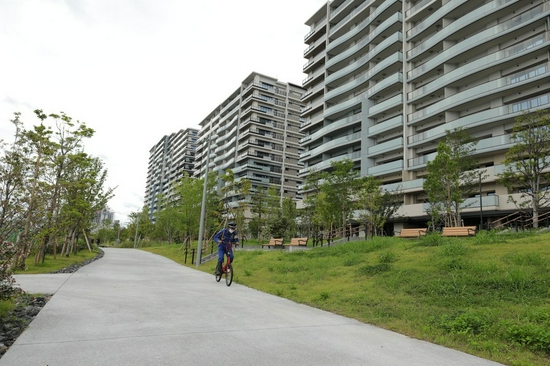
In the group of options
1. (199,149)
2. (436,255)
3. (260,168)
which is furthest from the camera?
(199,149)

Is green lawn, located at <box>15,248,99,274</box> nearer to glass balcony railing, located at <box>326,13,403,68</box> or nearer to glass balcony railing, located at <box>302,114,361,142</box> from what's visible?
glass balcony railing, located at <box>302,114,361,142</box>

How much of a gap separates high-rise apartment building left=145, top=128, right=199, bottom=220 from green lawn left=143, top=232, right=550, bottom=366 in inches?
3345

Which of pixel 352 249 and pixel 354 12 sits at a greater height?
pixel 354 12

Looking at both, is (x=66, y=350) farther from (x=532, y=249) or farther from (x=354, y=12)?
(x=354, y=12)

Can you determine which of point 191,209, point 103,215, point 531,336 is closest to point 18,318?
point 531,336

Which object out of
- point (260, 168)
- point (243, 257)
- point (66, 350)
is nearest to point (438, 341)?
point (66, 350)

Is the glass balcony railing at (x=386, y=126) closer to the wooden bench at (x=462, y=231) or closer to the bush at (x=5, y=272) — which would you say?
the wooden bench at (x=462, y=231)

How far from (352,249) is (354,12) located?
1644 inches

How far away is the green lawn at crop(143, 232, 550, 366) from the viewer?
184 inches

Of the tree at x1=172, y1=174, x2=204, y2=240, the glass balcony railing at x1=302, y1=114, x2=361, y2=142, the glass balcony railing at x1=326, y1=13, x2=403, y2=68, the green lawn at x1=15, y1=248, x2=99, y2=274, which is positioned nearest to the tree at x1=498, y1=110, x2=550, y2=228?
the green lawn at x1=15, y1=248, x2=99, y2=274

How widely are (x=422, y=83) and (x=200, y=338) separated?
1482 inches

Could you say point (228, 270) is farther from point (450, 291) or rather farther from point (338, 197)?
point (338, 197)

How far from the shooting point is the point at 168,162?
121 metres

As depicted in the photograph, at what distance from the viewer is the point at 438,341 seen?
15.5 feet
